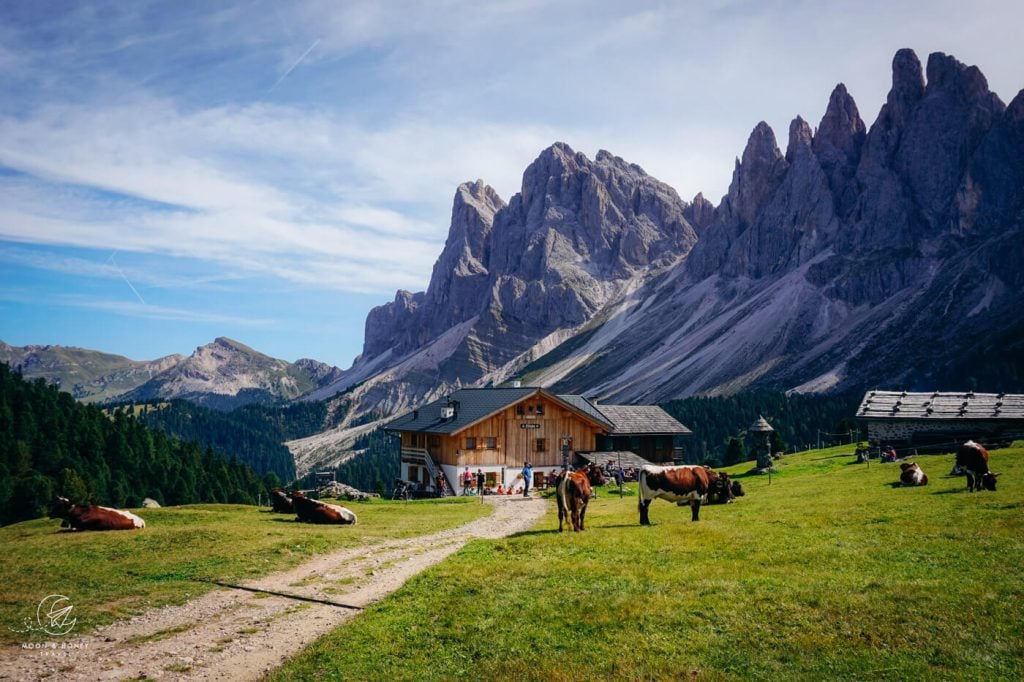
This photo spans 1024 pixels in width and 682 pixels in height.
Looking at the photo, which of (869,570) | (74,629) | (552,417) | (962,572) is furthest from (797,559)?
(552,417)

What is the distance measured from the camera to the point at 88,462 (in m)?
90.4

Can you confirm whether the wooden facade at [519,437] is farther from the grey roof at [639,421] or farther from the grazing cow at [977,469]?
the grazing cow at [977,469]

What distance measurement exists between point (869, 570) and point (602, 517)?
1612 centimetres

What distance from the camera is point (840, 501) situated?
1195 inches

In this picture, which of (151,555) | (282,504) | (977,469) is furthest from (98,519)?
(977,469)

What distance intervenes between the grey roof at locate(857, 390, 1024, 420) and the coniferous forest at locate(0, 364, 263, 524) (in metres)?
79.7

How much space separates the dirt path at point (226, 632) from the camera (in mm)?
13938

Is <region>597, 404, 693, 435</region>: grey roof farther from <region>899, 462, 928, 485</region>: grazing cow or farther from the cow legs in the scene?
the cow legs

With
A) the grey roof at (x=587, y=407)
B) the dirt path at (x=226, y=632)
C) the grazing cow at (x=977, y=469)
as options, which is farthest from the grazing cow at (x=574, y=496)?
the grey roof at (x=587, y=407)

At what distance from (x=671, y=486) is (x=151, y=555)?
759 inches

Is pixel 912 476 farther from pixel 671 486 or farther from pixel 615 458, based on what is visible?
pixel 615 458

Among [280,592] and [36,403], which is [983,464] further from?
[36,403]

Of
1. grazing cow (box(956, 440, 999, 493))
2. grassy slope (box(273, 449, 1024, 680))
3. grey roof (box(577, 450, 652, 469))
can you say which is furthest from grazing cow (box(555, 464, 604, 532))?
grey roof (box(577, 450, 652, 469))

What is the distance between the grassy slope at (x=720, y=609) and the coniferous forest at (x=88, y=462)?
69.0 m
